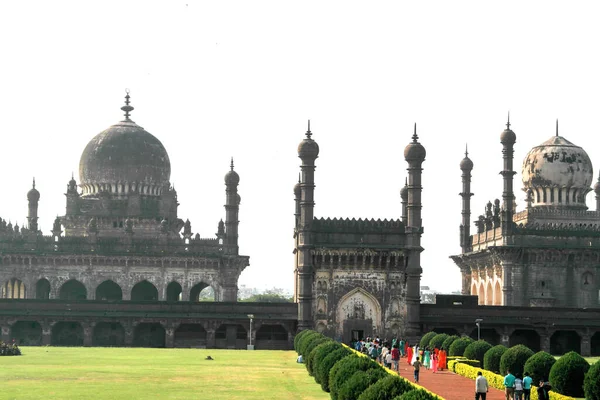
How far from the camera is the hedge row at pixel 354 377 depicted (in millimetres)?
22231

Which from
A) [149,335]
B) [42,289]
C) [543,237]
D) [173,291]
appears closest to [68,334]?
[149,335]

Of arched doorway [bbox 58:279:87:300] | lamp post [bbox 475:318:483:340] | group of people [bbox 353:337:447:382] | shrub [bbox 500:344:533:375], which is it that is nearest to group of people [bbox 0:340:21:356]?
group of people [bbox 353:337:447:382]

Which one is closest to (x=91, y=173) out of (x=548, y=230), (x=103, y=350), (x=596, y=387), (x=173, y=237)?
(x=173, y=237)

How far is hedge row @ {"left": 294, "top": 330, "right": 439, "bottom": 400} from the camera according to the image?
22.2 metres

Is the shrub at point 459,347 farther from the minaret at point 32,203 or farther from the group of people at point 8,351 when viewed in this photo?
the minaret at point 32,203

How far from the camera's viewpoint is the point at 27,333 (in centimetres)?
5841

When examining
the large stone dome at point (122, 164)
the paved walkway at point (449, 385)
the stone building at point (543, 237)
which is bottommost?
the paved walkway at point (449, 385)

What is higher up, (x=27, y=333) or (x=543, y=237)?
(x=543, y=237)

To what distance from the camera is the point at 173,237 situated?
2795 inches

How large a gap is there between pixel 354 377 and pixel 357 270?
31.3 metres

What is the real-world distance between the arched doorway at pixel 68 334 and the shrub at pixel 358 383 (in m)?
34.4

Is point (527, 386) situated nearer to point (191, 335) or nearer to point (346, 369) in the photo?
A: point (346, 369)

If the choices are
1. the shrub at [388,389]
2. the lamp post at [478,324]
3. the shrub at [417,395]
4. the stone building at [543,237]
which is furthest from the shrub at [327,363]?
the stone building at [543,237]

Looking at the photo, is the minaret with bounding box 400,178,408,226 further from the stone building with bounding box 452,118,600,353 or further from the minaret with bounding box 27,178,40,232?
the minaret with bounding box 27,178,40,232
